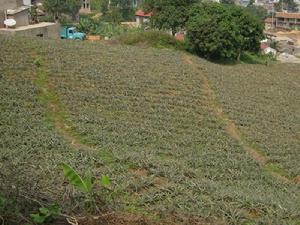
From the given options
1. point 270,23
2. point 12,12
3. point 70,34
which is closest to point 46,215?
point 12,12

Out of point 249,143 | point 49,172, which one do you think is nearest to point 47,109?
point 49,172

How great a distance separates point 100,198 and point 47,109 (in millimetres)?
9609

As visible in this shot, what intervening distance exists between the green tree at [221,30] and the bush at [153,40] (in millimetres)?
1526

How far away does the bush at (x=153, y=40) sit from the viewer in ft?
103

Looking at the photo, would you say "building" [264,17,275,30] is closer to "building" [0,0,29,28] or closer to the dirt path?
"building" [0,0,29,28]

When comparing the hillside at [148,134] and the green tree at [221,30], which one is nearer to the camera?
the hillside at [148,134]

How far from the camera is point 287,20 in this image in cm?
9188

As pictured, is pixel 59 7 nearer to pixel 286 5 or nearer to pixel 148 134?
pixel 148 134

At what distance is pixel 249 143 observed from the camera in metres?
15.6

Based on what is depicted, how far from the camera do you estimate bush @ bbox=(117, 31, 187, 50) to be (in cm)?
3150

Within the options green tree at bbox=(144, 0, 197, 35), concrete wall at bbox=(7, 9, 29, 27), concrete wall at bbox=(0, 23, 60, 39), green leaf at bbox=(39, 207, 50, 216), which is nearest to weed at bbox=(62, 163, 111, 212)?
green leaf at bbox=(39, 207, 50, 216)

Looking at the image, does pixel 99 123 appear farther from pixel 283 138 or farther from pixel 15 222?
pixel 15 222

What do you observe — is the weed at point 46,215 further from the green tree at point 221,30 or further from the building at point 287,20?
the building at point 287,20

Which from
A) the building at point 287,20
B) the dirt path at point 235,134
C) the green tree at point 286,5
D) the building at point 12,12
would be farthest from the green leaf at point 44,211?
A: the green tree at point 286,5
